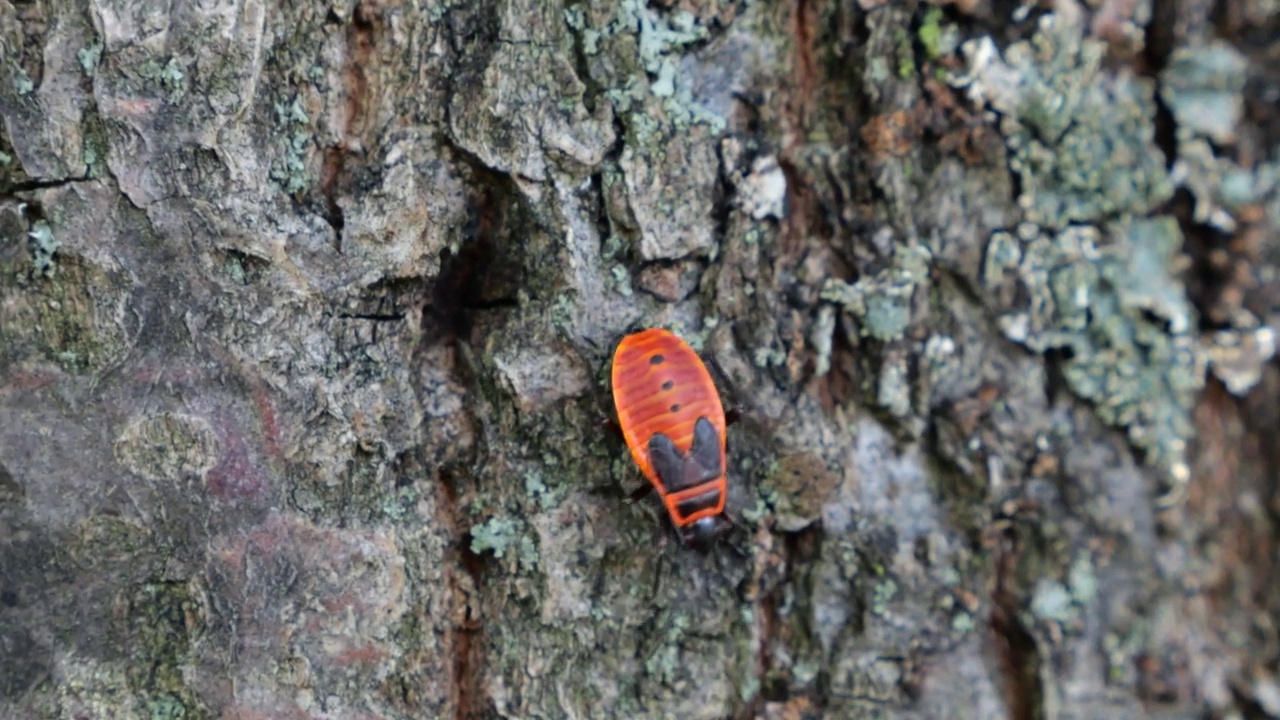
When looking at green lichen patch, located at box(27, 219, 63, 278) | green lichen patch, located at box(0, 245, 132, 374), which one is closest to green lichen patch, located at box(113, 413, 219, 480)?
green lichen patch, located at box(0, 245, 132, 374)

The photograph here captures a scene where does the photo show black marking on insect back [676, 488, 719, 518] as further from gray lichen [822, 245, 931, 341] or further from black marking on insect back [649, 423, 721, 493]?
gray lichen [822, 245, 931, 341]

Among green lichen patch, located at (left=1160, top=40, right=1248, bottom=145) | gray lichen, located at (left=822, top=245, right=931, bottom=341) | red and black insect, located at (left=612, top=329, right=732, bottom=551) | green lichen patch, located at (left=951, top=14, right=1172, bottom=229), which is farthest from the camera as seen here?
green lichen patch, located at (left=1160, top=40, right=1248, bottom=145)

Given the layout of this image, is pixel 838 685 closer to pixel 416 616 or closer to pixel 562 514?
pixel 562 514

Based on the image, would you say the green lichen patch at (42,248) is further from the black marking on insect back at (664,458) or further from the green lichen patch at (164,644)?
the black marking on insect back at (664,458)

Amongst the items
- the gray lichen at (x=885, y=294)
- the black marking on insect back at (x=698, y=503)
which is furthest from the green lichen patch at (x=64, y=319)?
the gray lichen at (x=885, y=294)

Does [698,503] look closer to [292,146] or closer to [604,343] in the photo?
[604,343]

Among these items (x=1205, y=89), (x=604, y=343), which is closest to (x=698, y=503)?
(x=604, y=343)
